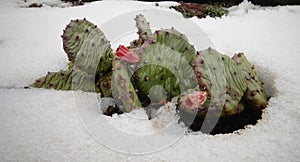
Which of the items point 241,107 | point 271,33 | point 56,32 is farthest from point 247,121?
point 56,32

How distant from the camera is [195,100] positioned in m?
1.17

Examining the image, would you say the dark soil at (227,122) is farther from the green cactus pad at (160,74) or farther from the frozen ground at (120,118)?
the green cactus pad at (160,74)

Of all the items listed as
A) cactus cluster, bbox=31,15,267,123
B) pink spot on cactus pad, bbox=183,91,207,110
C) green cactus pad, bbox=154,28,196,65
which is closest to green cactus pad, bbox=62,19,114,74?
cactus cluster, bbox=31,15,267,123

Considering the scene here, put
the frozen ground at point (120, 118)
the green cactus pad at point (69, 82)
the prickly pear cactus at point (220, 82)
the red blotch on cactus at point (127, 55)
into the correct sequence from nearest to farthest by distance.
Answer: the frozen ground at point (120, 118)
the prickly pear cactus at point (220, 82)
the red blotch on cactus at point (127, 55)
the green cactus pad at point (69, 82)

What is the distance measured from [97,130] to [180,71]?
46 cm

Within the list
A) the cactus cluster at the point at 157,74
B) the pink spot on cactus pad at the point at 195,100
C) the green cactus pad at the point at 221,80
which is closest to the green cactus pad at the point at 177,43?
the cactus cluster at the point at 157,74

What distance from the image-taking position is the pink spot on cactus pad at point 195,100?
117cm

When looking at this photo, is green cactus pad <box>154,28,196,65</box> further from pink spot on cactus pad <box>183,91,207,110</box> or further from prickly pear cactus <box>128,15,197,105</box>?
pink spot on cactus pad <box>183,91,207,110</box>

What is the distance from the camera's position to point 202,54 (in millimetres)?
1262

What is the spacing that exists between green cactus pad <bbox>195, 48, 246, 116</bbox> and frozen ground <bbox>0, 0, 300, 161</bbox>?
13 cm

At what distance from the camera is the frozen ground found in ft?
3.52

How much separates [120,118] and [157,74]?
0.26m

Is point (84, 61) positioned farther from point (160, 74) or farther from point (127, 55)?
point (160, 74)

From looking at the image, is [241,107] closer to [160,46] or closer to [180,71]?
[180,71]
